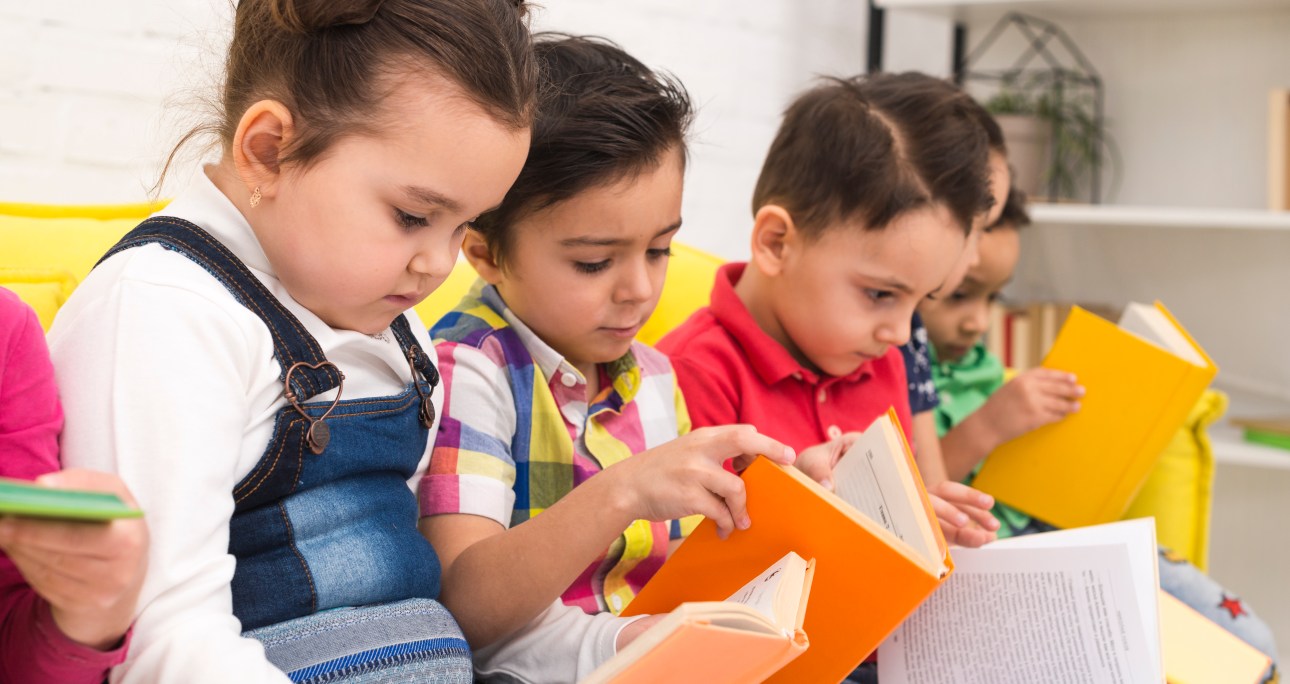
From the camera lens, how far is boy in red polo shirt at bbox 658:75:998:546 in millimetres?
1331

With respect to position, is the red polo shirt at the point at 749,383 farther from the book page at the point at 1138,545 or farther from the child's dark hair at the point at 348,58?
the child's dark hair at the point at 348,58

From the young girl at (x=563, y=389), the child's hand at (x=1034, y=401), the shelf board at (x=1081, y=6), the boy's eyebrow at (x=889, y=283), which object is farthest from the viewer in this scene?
the shelf board at (x=1081, y=6)

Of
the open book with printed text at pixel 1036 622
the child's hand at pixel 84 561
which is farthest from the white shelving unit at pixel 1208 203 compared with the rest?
the child's hand at pixel 84 561

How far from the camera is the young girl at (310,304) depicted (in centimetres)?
74

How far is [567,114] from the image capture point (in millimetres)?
1047

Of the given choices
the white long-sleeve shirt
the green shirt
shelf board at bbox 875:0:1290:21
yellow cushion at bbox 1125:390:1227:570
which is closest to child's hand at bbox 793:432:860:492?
the white long-sleeve shirt

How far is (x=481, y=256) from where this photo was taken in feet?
3.60

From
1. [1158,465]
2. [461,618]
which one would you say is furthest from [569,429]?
[1158,465]

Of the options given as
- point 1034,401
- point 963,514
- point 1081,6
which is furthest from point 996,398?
point 1081,6

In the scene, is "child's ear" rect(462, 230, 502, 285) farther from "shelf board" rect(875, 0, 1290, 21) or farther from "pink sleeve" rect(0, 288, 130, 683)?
"shelf board" rect(875, 0, 1290, 21)

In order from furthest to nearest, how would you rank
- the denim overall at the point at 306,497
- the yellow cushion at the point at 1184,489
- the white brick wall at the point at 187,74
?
1. the yellow cushion at the point at 1184,489
2. the white brick wall at the point at 187,74
3. the denim overall at the point at 306,497

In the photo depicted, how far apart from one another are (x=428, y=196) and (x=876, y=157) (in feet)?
2.19

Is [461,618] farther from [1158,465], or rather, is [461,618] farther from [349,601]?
[1158,465]

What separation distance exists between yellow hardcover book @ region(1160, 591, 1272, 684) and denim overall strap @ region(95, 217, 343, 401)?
88 cm
